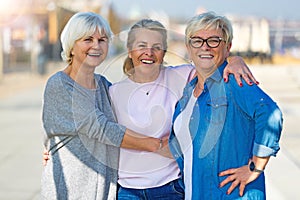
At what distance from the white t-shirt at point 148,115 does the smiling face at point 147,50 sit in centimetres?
8

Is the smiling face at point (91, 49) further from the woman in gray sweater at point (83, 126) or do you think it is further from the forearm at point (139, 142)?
the forearm at point (139, 142)

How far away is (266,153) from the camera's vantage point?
84.6 inches

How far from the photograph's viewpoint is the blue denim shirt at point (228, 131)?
2.10m

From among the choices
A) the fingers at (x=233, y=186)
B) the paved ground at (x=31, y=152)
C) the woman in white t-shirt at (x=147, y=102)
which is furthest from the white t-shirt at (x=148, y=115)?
the paved ground at (x=31, y=152)

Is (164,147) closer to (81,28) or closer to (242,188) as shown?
(242,188)

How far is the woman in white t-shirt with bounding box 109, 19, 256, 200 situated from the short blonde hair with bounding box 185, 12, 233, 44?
147 mm

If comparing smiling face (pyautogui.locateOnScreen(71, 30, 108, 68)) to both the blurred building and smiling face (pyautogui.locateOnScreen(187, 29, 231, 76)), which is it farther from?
the blurred building

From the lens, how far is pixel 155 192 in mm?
2527

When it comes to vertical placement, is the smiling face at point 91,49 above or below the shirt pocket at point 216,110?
above

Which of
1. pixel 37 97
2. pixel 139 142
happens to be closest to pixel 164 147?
pixel 139 142

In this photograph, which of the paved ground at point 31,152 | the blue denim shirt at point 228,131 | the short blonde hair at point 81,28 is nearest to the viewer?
the blue denim shirt at point 228,131

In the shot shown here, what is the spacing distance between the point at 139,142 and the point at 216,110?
401mm

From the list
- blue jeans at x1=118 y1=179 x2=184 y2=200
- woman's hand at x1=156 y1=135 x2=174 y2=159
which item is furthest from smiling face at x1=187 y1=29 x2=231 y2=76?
blue jeans at x1=118 y1=179 x2=184 y2=200

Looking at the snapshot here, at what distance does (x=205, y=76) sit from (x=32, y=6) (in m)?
27.4
